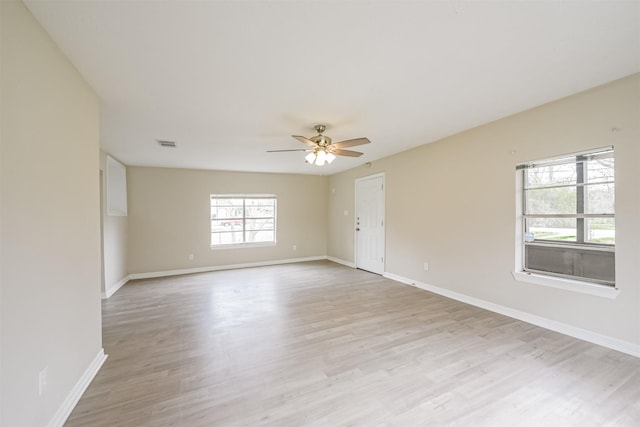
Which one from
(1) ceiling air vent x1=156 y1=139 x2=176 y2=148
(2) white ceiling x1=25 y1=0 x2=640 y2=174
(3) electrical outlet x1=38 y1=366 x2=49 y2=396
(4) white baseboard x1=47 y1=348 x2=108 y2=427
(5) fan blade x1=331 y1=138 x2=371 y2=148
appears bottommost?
(4) white baseboard x1=47 y1=348 x2=108 y2=427

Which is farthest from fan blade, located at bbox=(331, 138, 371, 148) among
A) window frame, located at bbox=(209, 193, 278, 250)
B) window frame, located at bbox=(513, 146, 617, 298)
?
window frame, located at bbox=(209, 193, 278, 250)

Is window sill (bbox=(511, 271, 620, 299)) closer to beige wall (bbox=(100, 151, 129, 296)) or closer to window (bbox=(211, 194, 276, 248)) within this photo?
window (bbox=(211, 194, 276, 248))

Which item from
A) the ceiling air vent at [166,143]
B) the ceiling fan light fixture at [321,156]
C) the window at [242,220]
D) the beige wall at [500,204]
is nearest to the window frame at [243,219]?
the window at [242,220]

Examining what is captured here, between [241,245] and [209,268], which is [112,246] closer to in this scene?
[209,268]

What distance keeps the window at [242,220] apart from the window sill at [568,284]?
16.7 feet

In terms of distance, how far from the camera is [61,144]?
1659 millimetres

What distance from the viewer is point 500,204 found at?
320 centimetres

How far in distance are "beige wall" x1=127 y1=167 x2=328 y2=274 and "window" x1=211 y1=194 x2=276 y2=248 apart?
0.17m

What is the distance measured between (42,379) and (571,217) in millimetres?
4429

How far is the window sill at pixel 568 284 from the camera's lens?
236cm

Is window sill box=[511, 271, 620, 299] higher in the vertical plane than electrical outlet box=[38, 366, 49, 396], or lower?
higher

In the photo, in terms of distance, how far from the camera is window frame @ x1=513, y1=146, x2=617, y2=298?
2445mm

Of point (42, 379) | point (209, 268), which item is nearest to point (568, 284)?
point (42, 379)

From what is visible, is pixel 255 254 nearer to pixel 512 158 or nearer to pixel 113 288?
pixel 113 288
